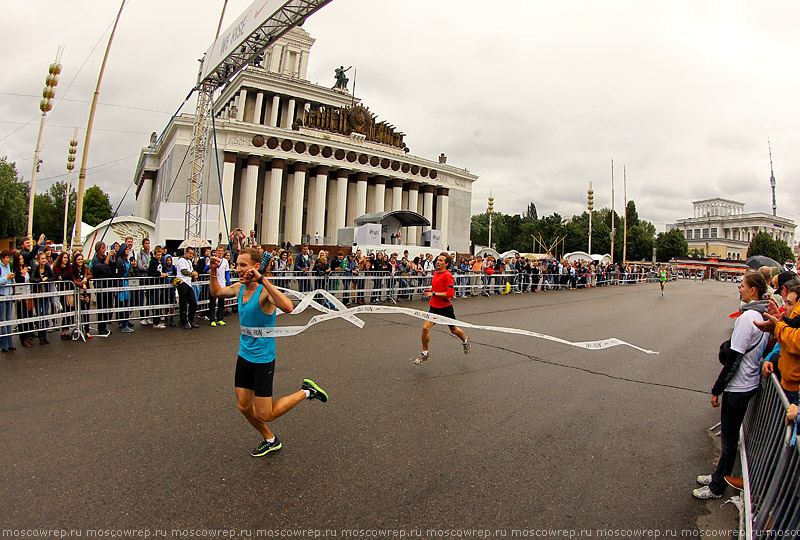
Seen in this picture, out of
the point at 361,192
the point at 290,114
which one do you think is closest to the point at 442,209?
the point at 361,192

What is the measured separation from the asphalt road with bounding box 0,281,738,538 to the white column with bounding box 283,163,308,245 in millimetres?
43824

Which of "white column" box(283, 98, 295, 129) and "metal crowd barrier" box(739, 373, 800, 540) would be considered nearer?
"metal crowd barrier" box(739, 373, 800, 540)

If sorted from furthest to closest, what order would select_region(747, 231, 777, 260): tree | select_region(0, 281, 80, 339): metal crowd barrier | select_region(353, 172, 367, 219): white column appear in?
1. select_region(747, 231, 777, 260): tree
2. select_region(353, 172, 367, 219): white column
3. select_region(0, 281, 80, 339): metal crowd barrier

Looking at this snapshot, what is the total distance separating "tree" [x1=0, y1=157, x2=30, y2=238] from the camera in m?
39.3

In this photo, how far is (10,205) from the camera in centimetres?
4028

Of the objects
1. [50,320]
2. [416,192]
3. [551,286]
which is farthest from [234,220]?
[50,320]

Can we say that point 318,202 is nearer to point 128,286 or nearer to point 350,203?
point 350,203

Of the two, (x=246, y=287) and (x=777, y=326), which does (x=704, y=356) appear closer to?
(x=777, y=326)

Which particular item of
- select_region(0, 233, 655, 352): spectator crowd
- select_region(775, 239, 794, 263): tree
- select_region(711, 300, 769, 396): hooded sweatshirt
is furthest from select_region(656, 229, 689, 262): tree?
select_region(711, 300, 769, 396): hooded sweatshirt

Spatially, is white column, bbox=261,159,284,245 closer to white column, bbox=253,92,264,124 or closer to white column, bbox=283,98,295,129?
white column, bbox=253,92,264,124

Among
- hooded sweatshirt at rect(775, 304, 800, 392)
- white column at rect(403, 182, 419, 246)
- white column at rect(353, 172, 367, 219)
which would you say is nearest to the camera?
hooded sweatshirt at rect(775, 304, 800, 392)

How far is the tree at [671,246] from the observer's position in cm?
8931

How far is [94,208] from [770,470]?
302 feet

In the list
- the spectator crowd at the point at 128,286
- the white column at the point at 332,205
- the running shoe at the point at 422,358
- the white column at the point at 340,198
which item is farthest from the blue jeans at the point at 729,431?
the white column at the point at 332,205
